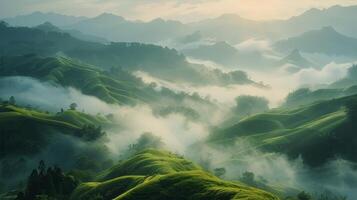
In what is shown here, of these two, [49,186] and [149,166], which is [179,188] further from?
[49,186]

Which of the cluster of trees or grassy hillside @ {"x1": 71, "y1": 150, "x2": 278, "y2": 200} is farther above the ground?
the cluster of trees

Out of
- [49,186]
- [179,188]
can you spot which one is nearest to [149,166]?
[49,186]

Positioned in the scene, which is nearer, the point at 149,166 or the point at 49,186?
the point at 149,166

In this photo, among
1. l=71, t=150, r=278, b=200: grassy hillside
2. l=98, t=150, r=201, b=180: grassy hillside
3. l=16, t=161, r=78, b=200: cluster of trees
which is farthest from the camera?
l=16, t=161, r=78, b=200: cluster of trees

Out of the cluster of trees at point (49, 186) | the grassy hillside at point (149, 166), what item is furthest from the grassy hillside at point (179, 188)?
the cluster of trees at point (49, 186)

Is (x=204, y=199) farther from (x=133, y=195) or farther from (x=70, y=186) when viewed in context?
(x=70, y=186)

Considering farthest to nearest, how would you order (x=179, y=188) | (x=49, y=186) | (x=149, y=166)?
(x=49, y=186) → (x=149, y=166) → (x=179, y=188)

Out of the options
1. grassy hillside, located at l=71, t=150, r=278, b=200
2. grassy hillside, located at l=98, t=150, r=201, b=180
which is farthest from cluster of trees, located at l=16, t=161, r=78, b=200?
grassy hillside, located at l=71, t=150, r=278, b=200

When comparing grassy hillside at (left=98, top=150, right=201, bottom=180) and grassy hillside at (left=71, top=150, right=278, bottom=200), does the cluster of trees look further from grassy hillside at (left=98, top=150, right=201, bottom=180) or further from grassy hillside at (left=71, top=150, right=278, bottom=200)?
grassy hillside at (left=71, top=150, right=278, bottom=200)
